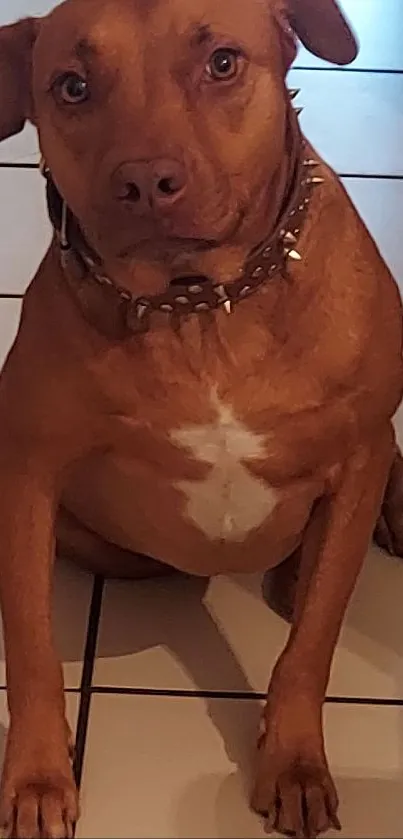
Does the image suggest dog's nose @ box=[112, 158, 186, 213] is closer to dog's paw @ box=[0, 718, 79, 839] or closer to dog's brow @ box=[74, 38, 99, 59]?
dog's brow @ box=[74, 38, 99, 59]

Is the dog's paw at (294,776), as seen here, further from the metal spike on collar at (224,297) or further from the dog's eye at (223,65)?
the dog's eye at (223,65)

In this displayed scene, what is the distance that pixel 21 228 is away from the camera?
2.06 meters

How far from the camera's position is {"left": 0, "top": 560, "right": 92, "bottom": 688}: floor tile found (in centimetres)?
154

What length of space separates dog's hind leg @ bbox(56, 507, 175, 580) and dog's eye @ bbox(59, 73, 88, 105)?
1.47 feet

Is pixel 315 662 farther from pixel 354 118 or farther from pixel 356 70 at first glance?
pixel 356 70

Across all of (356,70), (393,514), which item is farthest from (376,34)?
(393,514)

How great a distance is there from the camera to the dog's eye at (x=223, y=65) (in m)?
1.17

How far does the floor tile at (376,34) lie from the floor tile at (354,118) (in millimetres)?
33

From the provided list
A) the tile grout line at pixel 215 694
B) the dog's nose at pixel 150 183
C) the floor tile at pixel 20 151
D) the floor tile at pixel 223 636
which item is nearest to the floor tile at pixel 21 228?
the floor tile at pixel 20 151

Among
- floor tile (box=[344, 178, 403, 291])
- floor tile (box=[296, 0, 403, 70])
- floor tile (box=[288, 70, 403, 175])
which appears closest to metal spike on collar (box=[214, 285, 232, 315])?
floor tile (box=[344, 178, 403, 291])

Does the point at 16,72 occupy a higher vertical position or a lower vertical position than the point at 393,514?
higher

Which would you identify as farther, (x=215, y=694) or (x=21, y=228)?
(x=21, y=228)

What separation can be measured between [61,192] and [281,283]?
0.61ft

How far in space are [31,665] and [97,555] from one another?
9.7 inches
